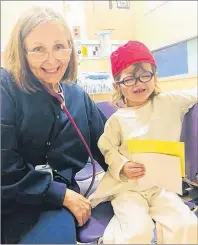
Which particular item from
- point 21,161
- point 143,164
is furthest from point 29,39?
point 143,164

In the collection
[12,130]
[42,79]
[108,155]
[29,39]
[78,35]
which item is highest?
[78,35]

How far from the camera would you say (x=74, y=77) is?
3.37 ft

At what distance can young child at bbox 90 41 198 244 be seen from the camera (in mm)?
794

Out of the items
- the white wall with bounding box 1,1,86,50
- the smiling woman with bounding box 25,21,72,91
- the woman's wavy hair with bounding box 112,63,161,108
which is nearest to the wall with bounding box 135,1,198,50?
the white wall with bounding box 1,1,86,50

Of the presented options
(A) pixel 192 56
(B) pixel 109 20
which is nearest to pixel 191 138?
(A) pixel 192 56

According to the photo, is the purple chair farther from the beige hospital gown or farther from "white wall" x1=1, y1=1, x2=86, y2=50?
"white wall" x1=1, y1=1, x2=86, y2=50

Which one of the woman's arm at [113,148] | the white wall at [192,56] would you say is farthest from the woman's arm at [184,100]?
the white wall at [192,56]

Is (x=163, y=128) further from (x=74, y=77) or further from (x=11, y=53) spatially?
(x=11, y=53)

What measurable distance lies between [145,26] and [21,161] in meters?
2.06

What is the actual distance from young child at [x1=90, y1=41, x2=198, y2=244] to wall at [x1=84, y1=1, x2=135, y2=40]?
150 cm

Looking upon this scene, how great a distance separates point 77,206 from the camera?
81cm

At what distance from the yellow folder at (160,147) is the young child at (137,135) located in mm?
66

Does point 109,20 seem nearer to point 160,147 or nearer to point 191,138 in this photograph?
point 191,138

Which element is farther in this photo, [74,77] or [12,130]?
[74,77]
